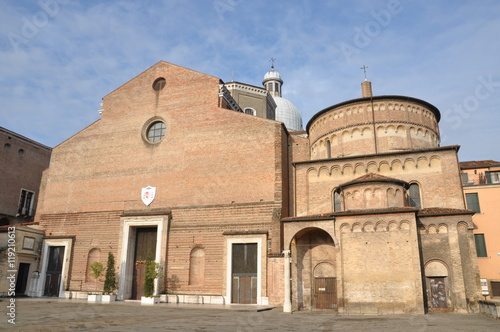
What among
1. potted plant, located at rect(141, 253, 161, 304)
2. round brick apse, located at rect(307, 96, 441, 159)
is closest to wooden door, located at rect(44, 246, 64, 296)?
potted plant, located at rect(141, 253, 161, 304)

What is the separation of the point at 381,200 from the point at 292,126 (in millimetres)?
29642

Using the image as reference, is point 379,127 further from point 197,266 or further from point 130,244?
point 130,244

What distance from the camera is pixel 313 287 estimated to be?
20047 millimetres

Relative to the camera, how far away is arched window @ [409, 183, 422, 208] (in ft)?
69.1

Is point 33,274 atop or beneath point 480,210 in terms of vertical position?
beneath

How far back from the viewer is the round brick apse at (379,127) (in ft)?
79.3

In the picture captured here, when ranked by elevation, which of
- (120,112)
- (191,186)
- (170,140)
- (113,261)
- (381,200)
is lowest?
(113,261)

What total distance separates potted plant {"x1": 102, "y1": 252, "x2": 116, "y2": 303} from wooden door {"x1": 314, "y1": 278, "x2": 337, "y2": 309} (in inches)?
442

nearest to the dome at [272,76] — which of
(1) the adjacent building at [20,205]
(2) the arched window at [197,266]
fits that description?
(1) the adjacent building at [20,205]

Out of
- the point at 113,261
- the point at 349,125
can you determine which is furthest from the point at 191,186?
the point at 349,125

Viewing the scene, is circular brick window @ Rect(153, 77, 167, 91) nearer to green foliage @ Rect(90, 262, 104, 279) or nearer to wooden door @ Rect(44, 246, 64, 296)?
green foliage @ Rect(90, 262, 104, 279)

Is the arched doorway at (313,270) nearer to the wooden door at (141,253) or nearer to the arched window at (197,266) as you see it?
the arched window at (197,266)

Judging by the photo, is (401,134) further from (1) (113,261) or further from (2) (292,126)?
(2) (292,126)

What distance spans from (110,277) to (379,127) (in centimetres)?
1833
